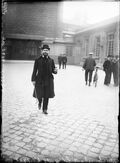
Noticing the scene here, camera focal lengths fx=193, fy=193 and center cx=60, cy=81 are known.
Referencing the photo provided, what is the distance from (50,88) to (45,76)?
1.13 ft

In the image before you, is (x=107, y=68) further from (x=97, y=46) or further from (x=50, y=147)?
(x=97, y=46)

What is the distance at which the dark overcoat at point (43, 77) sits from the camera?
16.5 feet

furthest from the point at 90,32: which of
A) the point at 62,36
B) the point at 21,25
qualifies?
the point at 21,25

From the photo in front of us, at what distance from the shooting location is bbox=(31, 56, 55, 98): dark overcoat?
16.5 ft

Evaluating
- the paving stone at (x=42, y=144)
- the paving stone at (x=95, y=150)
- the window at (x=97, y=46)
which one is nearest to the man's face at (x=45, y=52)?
the paving stone at (x=42, y=144)

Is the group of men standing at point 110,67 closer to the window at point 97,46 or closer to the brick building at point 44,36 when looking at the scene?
the brick building at point 44,36

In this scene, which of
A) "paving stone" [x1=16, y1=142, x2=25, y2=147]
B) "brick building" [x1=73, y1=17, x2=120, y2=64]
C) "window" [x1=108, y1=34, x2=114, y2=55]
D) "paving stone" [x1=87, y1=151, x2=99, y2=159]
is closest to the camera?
"paving stone" [x1=87, y1=151, x2=99, y2=159]

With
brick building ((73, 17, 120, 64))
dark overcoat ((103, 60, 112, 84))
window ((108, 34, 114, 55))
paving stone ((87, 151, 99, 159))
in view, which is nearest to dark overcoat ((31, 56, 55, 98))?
paving stone ((87, 151, 99, 159))

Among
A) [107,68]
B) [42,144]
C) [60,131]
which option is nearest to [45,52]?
[60,131]

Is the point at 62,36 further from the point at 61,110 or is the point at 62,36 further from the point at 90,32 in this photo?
Answer: the point at 61,110

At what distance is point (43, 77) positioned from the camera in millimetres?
5047

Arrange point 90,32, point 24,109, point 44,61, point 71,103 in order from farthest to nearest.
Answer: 1. point 90,32
2. point 71,103
3. point 24,109
4. point 44,61

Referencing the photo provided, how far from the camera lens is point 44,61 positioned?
198 inches

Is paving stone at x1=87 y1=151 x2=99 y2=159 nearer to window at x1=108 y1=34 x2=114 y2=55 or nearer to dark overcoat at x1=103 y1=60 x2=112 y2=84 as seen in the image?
dark overcoat at x1=103 y1=60 x2=112 y2=84
